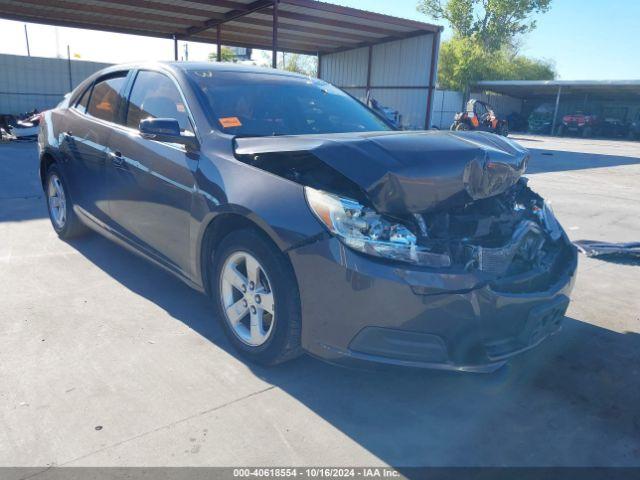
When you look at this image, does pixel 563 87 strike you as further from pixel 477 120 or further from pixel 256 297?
pixel 256 297

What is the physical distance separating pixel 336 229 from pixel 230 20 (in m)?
14.7

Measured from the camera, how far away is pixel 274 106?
3471 mm

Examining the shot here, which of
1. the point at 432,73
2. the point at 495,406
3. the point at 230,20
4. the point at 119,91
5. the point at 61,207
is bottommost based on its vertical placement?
the point at 495,406

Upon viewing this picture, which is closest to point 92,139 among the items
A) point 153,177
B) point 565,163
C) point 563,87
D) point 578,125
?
point 153,177

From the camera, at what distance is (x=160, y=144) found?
3.23 metres

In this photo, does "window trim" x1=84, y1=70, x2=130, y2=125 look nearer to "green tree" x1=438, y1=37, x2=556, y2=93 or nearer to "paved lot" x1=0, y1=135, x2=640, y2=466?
"paved lot" x1=0, y1=135, x2=640, y2=466

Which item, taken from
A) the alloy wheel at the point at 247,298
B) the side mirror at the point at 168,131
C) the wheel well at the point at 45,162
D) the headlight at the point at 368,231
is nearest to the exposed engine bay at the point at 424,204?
the headlight at the point at 368,231

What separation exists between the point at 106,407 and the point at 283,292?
101cm

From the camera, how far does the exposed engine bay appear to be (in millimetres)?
2287

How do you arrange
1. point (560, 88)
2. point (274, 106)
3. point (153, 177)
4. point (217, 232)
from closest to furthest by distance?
point (217, 232) < point (153, 177) < point (274, 106) < point (560, 88)

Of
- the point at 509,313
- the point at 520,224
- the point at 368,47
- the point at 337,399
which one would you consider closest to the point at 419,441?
the point at 337,399

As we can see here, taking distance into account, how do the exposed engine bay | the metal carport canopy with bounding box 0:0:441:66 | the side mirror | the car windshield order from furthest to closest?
1. the metal carport canopy with bounding box 0:0:441:66
2. the car windshield
3. the side mirror
4. the exposed engine bay

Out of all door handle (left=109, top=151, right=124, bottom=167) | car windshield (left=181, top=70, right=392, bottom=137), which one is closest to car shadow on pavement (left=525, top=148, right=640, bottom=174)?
car windshield (left=181, top=70, right=392, bottom=137)

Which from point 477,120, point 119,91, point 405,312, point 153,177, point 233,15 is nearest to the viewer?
point 405,312
